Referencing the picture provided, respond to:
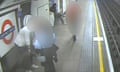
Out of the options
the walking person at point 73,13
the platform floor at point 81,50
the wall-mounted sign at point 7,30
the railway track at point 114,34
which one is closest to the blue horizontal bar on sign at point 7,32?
the wall-mounted sign at point 7,30

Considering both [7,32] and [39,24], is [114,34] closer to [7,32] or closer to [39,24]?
[39,24]

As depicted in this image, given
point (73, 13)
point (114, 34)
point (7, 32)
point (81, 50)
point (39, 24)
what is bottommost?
point (81, 50)

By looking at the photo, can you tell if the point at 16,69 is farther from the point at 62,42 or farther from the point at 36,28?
the point at 62,42

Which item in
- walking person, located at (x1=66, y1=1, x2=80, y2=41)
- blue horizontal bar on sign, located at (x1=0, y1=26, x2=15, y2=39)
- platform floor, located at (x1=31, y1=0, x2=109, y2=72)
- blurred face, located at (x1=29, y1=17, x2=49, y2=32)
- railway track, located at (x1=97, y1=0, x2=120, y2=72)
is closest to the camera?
railway track, located at (x1=97, y1=0, x2=120, y2=72)

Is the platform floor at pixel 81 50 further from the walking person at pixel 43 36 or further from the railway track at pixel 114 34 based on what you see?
the walking person at pixel 43 36

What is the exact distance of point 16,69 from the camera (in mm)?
5375

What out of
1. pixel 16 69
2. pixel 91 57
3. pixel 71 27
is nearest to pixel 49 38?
pixel 16 69

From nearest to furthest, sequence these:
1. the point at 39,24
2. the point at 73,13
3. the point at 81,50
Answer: the point at 39,24 → the point at 73,13 → the point at 81,50

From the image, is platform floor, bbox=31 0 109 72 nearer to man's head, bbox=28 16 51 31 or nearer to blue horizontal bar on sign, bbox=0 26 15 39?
man's head, bbox=28 16 51 31

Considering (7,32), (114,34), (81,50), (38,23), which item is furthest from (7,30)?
(81,50)

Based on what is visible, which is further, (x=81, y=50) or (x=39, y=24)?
(x=81, y=50)

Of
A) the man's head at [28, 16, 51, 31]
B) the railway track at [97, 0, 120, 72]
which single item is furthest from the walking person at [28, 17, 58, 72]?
the railway track at [97, 0, 120, 72]

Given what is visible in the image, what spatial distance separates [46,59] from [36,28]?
1.00 meters

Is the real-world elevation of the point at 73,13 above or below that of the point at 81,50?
above
